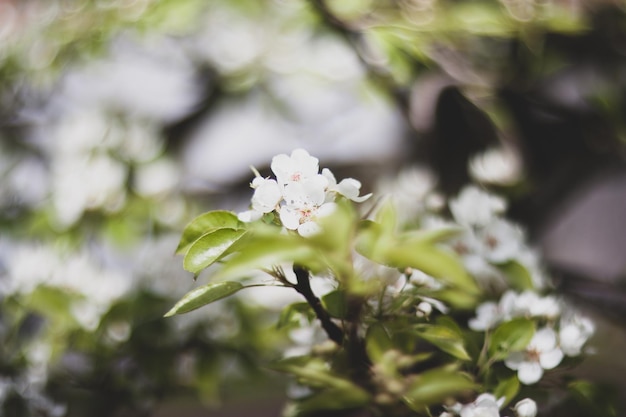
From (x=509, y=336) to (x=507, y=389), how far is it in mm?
49

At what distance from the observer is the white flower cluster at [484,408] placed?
0.51 meters

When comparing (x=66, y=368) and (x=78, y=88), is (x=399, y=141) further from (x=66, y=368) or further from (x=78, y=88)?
(x=66, y=368)

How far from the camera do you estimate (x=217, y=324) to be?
Result: 39.2 inches

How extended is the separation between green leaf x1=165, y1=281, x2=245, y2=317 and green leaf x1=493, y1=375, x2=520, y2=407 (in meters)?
0.27

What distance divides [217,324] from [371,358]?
1.74ft

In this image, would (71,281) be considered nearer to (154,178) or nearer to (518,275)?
(154,178)

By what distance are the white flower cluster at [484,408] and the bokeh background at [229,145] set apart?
0.69 feet

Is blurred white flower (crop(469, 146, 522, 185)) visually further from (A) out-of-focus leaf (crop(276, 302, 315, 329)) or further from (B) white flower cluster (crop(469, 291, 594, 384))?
(A) out-of-focus leaf (crop(276, 302, 315, 329))

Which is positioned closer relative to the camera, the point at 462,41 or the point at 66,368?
the point at 66,368

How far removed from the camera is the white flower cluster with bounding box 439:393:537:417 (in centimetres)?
51

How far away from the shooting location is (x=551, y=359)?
0.58 meters

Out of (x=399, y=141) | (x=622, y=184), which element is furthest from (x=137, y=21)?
(x=622, y=184)

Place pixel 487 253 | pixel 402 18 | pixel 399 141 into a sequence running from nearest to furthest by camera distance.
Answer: pixel 487 253
pixel 402 18
pixel 399 141

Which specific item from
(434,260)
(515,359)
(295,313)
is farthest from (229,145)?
(434,260)
